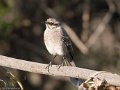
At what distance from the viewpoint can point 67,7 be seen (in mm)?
8617

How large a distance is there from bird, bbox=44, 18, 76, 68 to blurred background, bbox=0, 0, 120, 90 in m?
2.33

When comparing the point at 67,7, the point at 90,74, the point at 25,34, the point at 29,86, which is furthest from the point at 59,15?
the point at 90,74

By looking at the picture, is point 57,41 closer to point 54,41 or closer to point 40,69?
point 54,41

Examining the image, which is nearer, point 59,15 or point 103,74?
point 103,74

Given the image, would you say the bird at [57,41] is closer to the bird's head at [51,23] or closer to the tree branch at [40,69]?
the bird's head at [51,23]

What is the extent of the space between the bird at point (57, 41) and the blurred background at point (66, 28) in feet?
7.64

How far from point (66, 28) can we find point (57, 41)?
2448 millimetres

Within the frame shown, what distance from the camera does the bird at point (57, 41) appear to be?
543 cm

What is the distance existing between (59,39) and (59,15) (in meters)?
3.14

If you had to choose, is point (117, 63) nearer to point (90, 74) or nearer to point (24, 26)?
point (24, 26)

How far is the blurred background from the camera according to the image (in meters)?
8.04

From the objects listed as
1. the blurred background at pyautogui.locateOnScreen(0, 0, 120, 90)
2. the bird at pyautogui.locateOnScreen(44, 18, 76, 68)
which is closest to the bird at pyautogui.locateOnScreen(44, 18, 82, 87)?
the bird at pyautogui.locateOnScreen(44, 18, 76, 68)

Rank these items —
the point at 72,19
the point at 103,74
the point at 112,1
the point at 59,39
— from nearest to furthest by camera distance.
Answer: the point at 103,74
the point at 59,39
the point at 112,1
the point at 72,19

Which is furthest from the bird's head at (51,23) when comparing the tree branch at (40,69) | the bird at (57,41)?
the tree branch at (40,69)
